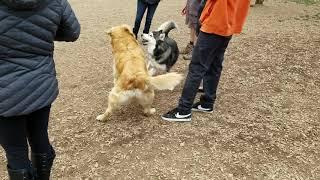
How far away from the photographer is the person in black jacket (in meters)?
2.17

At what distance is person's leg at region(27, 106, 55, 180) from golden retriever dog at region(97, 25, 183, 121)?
1509 mm

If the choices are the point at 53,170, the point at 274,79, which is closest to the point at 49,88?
the point at 53,170

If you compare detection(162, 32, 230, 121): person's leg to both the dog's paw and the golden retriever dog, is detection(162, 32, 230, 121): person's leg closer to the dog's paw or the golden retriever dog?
the golden retriever dog

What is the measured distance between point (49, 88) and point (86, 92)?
2.92 m

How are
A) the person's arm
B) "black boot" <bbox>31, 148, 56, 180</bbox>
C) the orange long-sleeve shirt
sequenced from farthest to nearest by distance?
the orange long-sleeve shirt → "black boot" <bbox>31, 148, 56, 180</bbox> → the person's arm

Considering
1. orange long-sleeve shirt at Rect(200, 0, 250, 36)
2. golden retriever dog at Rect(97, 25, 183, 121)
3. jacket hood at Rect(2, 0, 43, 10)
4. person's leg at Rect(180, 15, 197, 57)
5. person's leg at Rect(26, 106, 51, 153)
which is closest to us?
jacket hood at Rect(2, 0, 43, 10)

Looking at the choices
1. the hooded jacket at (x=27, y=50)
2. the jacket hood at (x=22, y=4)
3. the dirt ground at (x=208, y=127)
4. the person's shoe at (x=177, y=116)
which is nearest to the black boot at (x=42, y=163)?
the hooded jacket at (x=27, y=50)

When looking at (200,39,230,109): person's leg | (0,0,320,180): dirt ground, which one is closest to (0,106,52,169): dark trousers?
(0,0,320,180): dirt ground

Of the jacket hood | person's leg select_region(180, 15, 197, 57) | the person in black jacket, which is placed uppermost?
the jacket hood

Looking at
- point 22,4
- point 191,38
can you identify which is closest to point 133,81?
point 22,4

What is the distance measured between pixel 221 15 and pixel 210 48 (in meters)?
0.37

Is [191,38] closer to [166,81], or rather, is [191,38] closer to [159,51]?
[159,51]

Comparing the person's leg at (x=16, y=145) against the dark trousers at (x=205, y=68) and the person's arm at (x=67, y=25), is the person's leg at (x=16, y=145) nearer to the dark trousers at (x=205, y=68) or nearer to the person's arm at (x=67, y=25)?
the person's arm at (x=67, y=25)

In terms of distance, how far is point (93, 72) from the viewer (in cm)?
607
